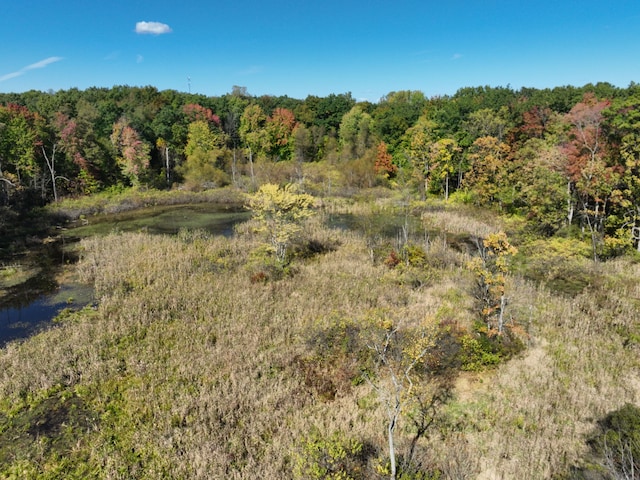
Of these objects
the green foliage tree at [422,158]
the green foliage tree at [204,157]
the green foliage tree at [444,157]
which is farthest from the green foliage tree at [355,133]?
the green foliage tree at [204,157]

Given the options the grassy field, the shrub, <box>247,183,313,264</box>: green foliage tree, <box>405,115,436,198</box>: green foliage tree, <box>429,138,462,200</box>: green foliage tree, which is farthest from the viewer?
<box>405,115,436,198</box>: green foliage tree

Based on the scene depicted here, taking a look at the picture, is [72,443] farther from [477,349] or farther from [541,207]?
[541,207]

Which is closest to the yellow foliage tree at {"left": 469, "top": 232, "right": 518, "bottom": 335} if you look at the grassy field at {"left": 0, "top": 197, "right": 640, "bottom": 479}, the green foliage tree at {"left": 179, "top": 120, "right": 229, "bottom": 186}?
the grassy field at {"left": 0, "top": 197, "right": 640, "bottom": 479}

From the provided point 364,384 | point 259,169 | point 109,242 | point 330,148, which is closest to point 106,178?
point 259,169

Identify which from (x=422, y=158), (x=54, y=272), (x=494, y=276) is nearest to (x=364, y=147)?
(x=422, y=158)

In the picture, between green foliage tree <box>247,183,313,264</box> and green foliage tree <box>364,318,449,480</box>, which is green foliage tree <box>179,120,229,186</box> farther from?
green foliage tree <box>364,318,449,480</box>

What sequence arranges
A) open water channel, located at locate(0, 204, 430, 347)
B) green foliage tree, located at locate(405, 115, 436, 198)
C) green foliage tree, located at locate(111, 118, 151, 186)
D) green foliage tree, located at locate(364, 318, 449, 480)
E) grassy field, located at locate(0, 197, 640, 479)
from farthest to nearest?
green foliage tree, located at locate(111, 118, 151, 186) < green foliage tree, located at locate(405, 115, 436, 198) < open water channel, located at locate(0, 204, 430, 347) < green foliage tree, located at locate(364, 318, 449, 480) < grassy field, located at locate(0, 197, 640, 479)

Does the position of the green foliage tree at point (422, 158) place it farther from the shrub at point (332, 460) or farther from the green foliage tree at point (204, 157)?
the shrub at point (332, 460)
